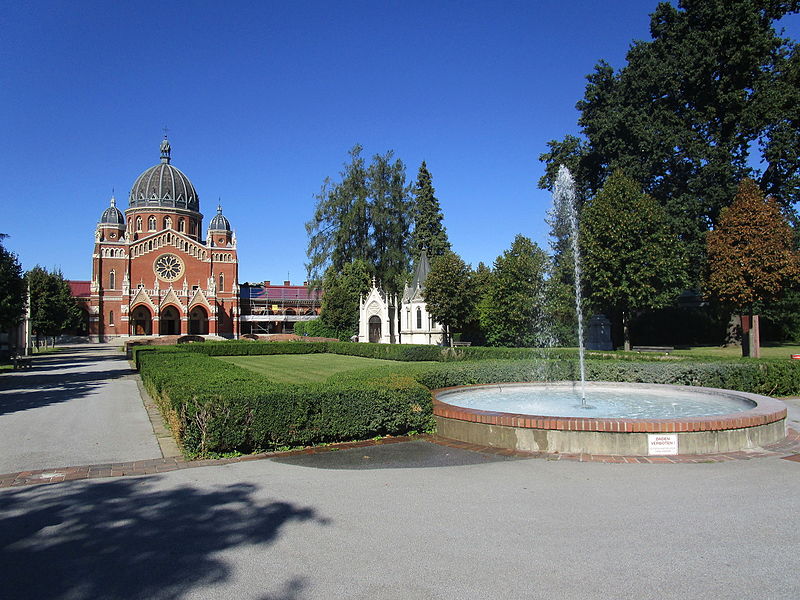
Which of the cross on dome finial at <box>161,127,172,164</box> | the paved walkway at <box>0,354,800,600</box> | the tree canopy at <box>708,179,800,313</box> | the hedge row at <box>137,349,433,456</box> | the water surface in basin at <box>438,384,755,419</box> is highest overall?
the cross on dome finial at <box>161,127,172,164</box>

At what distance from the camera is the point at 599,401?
12109mm

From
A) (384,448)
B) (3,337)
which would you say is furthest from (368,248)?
(384,448)

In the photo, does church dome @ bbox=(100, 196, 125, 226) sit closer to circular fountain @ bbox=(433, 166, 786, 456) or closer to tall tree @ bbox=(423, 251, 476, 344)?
tall tree @ bbox=(423, 251, 476, 344)

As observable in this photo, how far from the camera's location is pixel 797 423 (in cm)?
1063

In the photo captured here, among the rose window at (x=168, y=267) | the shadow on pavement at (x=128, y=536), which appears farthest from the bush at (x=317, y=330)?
the shadow on pavement at (x=128, y=536)

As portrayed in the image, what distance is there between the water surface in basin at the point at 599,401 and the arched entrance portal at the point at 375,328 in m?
38.2

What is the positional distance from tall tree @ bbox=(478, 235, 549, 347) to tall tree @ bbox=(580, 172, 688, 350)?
4.48 metres

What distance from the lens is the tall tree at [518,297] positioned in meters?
34.1

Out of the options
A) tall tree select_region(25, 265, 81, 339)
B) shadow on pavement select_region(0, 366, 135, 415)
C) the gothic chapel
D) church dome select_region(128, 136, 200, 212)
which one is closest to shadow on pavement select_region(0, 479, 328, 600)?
shadow on pavement select_region(0, 366, 135, 415)

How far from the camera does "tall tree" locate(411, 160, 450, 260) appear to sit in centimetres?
6050

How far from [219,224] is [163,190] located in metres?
8.96

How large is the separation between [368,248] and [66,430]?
143 ft

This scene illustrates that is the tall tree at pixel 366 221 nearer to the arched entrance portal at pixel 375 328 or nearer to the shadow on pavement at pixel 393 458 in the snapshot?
the arched entrance portal at pixel 375 328

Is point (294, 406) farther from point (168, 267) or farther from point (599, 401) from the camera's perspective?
point (168, 267)
